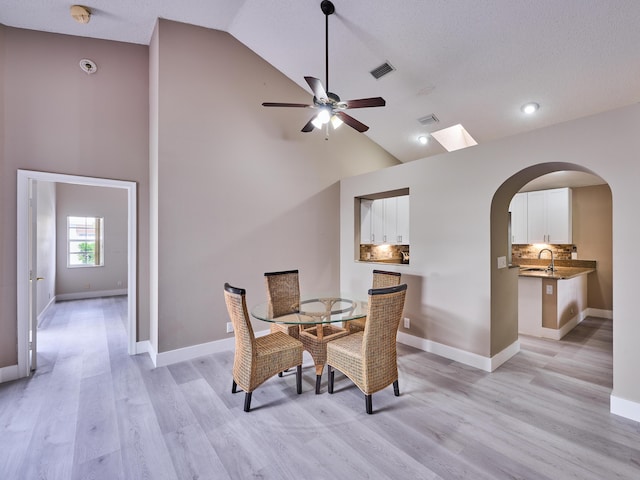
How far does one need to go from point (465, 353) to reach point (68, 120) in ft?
16.8

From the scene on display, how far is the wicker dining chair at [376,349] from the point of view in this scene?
230cm

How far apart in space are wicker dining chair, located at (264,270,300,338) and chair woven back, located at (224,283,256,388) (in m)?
0.54

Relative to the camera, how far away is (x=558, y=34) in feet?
8.59

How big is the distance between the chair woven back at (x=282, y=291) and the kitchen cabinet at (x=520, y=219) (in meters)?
4.62

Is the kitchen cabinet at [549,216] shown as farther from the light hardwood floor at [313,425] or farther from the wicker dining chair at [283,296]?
the wicker dining chair at [283,296]

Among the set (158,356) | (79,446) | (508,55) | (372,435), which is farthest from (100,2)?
(372,435)

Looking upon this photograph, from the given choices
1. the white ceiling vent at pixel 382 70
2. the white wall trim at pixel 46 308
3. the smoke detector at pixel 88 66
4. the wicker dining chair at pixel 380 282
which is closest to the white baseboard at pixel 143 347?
the wicker dining chair at pixel 380 282

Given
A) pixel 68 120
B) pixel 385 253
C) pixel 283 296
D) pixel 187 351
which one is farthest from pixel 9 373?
pixel 385 253

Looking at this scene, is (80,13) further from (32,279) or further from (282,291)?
(282,291)

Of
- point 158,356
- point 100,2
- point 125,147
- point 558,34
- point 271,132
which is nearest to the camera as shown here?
point 558,34

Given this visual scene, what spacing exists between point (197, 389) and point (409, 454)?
195cm

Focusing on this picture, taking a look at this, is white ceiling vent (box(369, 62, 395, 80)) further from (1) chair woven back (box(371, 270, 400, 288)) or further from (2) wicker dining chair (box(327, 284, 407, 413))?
(2) wicker dining chair (box(327, 284, 407, 413))

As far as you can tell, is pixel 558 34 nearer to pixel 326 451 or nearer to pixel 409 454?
pixel 409 454

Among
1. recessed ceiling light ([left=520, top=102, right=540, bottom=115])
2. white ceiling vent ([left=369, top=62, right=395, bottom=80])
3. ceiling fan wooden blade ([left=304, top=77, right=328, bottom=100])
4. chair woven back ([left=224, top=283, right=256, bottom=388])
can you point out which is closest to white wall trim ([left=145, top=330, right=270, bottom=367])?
chair woven back ([left=224, top=283, right=256, bottom=388])
